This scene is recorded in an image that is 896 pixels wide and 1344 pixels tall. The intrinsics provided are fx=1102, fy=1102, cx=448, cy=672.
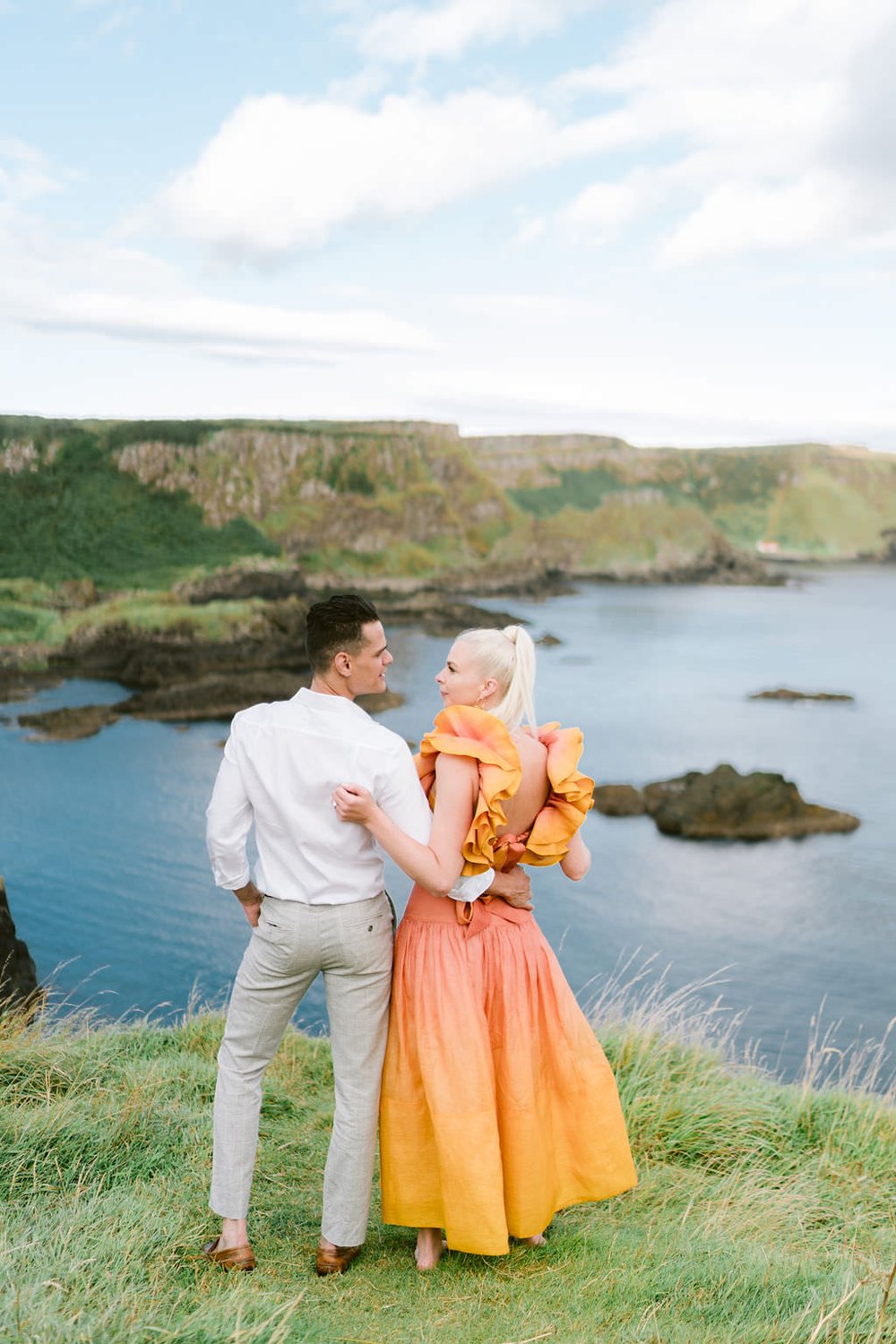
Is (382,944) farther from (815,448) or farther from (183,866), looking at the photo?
(815,448)

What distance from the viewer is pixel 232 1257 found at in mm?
2650

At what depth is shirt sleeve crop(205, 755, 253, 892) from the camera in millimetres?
2590

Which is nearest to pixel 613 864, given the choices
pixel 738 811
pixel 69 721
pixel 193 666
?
pixel 738 811

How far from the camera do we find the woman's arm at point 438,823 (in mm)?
2484

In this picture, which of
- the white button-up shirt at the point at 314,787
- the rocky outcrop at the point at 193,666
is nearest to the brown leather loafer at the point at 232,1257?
the white button-up shirt at the point at 314,787

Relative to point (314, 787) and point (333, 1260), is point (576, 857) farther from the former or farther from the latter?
point (333, 1260)

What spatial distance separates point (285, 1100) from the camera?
14.1 feet

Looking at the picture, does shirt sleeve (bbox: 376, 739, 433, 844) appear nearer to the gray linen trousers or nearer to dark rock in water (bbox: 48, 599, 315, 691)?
the gray linen trousers

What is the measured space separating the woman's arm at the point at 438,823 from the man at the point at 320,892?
0.15ft

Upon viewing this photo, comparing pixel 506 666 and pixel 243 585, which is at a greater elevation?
pixel 506 666

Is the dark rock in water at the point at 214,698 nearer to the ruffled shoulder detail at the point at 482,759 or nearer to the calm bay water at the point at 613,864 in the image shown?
the calm bay water at the point at 613,864

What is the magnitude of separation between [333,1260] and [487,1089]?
59cm

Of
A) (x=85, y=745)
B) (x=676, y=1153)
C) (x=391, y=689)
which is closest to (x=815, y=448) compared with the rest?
(x=391, y=689)

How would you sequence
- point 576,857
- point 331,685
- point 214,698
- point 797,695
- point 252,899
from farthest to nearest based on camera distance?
point 797,695
point 214,698
point 576,857
point 252,899
point 331,685
